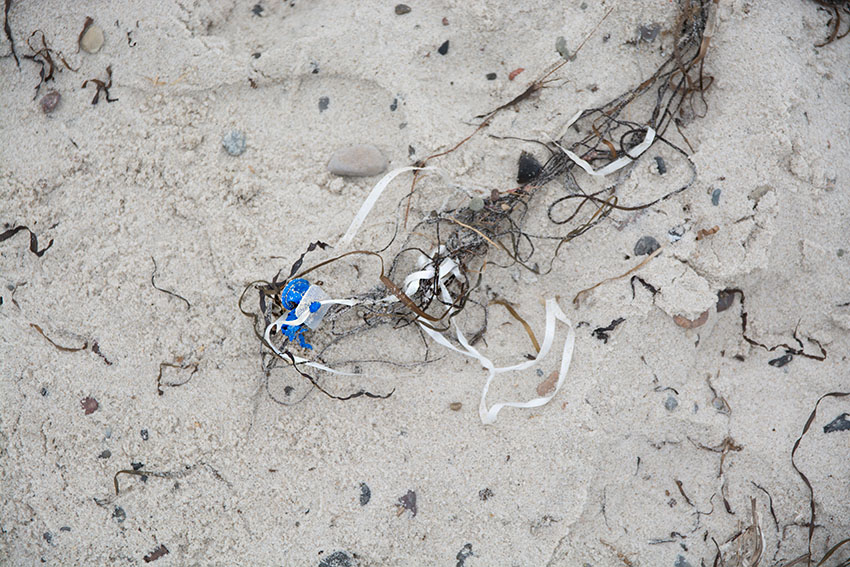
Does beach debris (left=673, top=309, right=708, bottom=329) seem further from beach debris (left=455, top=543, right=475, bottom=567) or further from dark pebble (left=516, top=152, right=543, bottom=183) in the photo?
beach debris (left=455, top=543, right=475, bottom=567)

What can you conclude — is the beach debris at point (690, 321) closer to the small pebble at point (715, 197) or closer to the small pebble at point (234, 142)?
the small pebble at point (715, 197)

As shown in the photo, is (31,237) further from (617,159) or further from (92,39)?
(617,159)

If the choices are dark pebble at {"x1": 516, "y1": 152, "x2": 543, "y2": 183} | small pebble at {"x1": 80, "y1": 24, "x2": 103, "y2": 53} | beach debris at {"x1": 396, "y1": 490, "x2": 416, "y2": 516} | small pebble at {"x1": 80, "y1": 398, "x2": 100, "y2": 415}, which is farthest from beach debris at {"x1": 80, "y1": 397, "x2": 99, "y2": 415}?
dark pebble at {"x1": 516, "y1": 152, "x2": 543, "y2": 183}

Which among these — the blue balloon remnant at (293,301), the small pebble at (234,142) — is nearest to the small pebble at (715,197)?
the blue balloon remnant at (293,301)

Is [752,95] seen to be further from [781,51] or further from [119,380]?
[119,380]

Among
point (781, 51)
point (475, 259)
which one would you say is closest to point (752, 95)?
point (781, 51)

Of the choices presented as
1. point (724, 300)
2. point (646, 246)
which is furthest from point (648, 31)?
point (724, 300)
